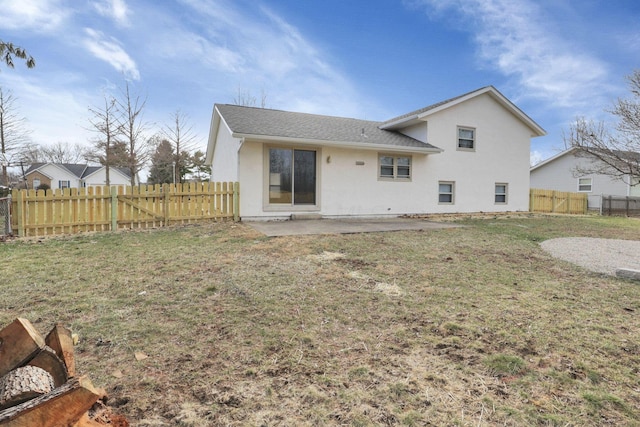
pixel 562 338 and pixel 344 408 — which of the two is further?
pixel 562 338

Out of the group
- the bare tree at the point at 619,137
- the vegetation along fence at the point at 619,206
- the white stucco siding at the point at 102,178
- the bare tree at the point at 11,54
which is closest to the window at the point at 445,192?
the bare tree at the point at 619,137

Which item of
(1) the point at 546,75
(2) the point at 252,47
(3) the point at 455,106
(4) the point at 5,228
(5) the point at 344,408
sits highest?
(2) the point at 252,47

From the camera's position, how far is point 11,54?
817cm

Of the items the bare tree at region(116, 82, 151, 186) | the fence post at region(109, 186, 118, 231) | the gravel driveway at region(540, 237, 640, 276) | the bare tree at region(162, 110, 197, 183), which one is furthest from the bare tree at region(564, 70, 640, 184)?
the bare tree at region(162, 110, 197, 183)

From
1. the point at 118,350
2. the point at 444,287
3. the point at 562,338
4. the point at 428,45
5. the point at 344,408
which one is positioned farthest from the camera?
the point at 428,45

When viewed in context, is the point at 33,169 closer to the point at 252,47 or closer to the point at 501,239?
the point at 252,47

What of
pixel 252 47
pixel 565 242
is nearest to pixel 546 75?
pixel 565 242

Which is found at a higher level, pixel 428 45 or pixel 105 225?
pixel 428 45

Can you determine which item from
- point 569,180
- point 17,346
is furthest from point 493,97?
point 17,346

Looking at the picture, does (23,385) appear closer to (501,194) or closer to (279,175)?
(279,175)

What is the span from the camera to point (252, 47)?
57.7 feet

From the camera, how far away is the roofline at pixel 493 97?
13191 mm

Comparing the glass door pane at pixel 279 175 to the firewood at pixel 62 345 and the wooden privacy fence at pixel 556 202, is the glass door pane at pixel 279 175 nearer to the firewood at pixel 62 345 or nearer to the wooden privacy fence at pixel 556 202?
the firewood at pixel 62 345

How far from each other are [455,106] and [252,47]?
36.7ft
